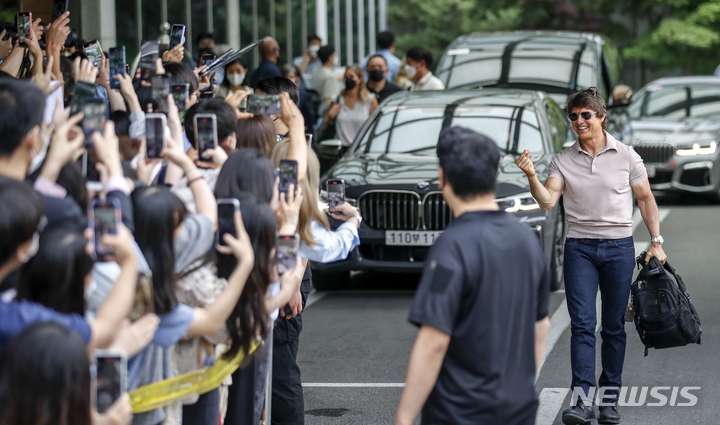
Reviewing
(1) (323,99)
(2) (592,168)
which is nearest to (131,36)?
(1) (323,99)

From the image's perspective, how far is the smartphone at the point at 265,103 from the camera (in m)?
4.55

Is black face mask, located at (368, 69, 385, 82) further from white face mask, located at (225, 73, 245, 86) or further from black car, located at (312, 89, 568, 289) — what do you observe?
white face mask, located at (225, 73, 245, 86)

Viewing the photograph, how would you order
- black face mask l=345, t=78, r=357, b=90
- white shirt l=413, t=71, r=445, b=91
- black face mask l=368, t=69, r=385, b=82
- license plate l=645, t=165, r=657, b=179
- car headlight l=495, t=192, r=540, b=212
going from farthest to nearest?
license plate l=645, t=165, r=657, b=179
white shirt l=413, t=71, r=445, b=91
black face mask l=368, t=69, r=385, b=82
black face mask l=345, t=78, r=357, b=90
car headlight l=495, t=192, r=540, b=212

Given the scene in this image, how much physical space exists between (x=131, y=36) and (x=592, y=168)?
1109 centimetres

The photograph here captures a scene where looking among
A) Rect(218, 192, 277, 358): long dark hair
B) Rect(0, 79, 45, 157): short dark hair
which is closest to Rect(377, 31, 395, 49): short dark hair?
Rect(218, 192, 277, 358): long dark hair

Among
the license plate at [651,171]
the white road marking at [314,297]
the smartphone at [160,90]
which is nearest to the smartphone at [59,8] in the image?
the smartphone at [160,90]

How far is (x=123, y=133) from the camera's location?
4.32 meters

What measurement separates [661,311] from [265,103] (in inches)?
103

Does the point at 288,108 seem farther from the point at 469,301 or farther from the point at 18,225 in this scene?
the point at 18,225

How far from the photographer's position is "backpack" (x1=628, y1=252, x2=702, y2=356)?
5.84 meters

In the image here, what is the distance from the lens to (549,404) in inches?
243

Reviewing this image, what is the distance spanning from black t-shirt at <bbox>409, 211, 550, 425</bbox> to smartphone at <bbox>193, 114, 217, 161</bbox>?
1051mm

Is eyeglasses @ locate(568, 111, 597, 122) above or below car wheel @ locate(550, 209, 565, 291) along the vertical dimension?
above

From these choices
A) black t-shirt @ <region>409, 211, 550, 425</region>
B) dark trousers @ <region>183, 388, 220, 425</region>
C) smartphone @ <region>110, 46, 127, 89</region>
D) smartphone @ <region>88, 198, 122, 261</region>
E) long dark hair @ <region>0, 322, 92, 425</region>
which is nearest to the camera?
long dark hair @ <region>0, 322, 92, 425</region>
